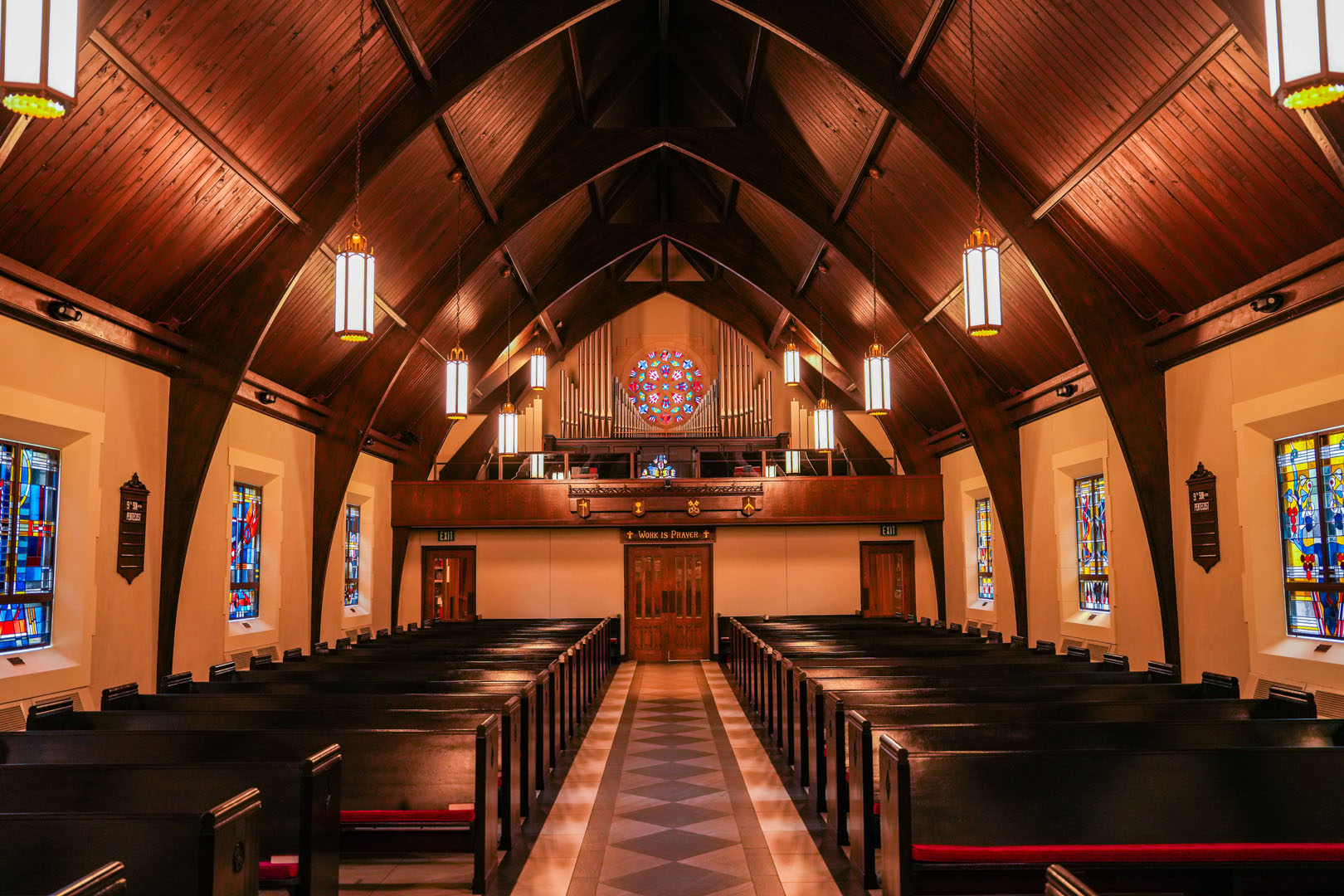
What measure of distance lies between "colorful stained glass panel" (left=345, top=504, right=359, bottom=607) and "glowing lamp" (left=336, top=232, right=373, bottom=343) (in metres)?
8.66

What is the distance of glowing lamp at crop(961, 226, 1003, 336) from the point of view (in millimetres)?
6648

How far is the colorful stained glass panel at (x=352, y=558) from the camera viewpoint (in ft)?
49.4

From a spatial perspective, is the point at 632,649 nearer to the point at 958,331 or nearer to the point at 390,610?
the point at 390,610

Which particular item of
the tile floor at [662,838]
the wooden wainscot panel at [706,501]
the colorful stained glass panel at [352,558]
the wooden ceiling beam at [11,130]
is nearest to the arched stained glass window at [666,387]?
the wooden wainscot panel at [706,501]

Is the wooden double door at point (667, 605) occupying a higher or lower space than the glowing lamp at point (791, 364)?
lower

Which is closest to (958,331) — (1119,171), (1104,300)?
(1104,300)

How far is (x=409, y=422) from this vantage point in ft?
52.9

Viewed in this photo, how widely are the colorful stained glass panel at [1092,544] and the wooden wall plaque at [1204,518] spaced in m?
2.06

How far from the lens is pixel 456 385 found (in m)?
9.98

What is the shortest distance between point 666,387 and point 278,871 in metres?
15.0

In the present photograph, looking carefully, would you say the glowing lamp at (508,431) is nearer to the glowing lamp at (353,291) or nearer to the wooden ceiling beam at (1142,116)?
the glowing lamp at (353,291)

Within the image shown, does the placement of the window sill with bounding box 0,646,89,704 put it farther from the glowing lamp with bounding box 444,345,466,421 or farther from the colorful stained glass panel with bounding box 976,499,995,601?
the colorful stained glass panel with bounding box 976,499,995,601

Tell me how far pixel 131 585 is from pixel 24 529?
1.20 m

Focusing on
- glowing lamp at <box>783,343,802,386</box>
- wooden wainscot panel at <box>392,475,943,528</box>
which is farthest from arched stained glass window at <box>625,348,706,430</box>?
glowing lamp at <box>783,343,802,386</box>
